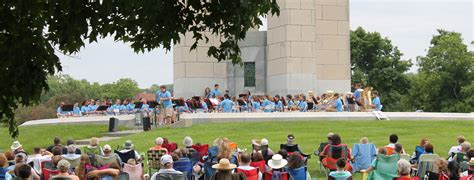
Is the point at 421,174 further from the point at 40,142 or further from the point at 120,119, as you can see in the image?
the point at 120,119

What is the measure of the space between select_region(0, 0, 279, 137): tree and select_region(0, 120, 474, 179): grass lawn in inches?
605

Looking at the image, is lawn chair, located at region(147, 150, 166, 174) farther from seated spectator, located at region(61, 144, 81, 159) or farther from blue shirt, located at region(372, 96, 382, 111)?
blue shirt, located at region(372, 96, 382, 111)

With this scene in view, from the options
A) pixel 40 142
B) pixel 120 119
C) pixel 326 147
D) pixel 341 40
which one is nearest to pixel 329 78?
pixel 341 40

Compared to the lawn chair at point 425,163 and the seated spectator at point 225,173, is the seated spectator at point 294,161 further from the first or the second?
the lawn chair at point 425,163

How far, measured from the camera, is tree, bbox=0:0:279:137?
9766 mm

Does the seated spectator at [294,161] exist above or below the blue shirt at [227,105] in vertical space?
below

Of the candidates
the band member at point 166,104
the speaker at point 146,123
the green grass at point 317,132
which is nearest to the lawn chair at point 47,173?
the green grass at point 317,132

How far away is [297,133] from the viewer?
30828 millimetres

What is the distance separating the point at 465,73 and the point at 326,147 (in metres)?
53.9

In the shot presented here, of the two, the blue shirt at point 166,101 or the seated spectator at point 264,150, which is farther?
the blue shirt at point 166,101

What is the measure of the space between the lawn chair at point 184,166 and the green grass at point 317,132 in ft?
30.3

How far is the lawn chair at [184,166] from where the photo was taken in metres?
16.2

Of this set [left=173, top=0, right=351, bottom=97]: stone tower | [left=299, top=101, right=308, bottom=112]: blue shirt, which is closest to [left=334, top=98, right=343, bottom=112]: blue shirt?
[left=299, top=101, right=308, bottom=112]: blue shirt

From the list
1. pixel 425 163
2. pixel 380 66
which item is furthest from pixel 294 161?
pixel 380 66
